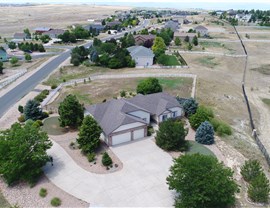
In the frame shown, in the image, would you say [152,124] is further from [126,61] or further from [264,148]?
[126,61]

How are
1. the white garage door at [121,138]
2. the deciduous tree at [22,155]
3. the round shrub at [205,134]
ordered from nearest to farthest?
1. the deciduous tree at [22,155]
2. the white garage door at [121,138]
3. the round shrub at [205,134]

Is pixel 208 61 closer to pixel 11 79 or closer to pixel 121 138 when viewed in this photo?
pixel 121 138

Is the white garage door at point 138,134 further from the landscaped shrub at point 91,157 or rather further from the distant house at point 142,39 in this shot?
the distant house at point 142,39

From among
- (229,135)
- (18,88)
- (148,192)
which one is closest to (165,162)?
(148,192)

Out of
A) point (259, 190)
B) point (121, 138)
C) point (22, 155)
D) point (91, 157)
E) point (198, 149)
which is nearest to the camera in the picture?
point (259, 190)

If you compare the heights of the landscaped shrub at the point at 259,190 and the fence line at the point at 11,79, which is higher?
the landscaped shrub at the point at 259,190

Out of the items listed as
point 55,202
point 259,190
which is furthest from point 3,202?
point 259,190

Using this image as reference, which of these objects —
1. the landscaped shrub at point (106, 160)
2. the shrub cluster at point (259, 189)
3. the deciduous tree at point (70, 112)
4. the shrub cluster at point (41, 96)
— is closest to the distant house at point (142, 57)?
the shrub cluster at point (41, 96)
